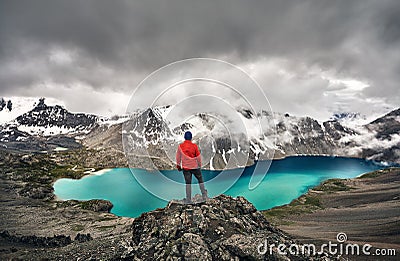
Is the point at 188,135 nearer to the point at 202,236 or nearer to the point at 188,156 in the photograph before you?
the point at 188,156

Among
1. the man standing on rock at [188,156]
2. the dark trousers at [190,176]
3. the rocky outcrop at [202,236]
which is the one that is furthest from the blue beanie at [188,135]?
the rocky outcrop at [202,236]

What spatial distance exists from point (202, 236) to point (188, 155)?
22.9ft

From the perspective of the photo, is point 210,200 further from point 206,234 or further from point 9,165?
point 9,165

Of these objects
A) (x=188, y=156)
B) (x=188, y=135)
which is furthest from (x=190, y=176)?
(x=188, y=135)

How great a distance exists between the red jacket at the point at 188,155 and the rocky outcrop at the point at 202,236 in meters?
5.79

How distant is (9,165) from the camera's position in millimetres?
134000

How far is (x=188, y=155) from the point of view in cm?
1413

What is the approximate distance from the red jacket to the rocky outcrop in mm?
→ 5790

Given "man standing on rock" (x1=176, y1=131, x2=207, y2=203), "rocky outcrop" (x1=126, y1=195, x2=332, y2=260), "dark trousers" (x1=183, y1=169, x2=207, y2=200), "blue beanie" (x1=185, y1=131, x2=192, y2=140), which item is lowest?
"rocky outcrop" (x1=126, y1=195, x2=332, y2=260)

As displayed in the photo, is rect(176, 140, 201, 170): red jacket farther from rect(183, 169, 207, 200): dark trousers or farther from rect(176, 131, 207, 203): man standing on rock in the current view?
rect(183, 169, 207, 200): dark trousers

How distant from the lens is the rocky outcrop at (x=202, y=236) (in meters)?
16.0

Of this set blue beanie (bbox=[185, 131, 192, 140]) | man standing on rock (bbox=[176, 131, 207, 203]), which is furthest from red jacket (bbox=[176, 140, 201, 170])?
blue beanie (bbox=[185, 131, 192, 140])

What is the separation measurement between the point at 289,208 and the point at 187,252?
93.2 m

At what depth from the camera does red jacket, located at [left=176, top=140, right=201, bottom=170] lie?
1408 centimetres
